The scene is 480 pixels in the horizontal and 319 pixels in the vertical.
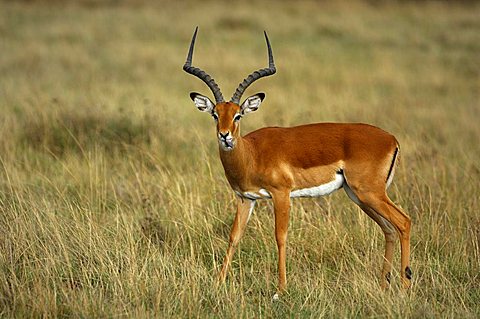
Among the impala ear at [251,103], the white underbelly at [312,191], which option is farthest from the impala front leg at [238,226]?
the impala ear at [251,103]

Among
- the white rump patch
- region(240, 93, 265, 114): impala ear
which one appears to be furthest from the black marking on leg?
region(240, 93, 265, 114): impala ear

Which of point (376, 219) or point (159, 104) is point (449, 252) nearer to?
point (376, 219)

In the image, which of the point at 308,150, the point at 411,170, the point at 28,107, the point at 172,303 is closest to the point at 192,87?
the point at 28,107

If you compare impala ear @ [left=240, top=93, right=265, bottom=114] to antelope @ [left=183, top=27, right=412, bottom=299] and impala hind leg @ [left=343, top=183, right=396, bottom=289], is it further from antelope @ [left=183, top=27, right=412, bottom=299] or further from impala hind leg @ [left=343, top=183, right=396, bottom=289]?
impala hind leg @ [left=343, top=183, right=396, bottom=289]

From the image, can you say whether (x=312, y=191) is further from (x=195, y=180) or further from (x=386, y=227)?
(x=195, y=180)

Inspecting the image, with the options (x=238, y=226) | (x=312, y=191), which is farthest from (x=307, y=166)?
(x=238, y=226)

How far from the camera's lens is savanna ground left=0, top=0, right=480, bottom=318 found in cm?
530

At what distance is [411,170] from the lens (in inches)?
313

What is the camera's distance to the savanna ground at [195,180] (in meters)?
5.30

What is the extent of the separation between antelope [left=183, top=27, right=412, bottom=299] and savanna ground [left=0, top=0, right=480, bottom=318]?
14.0 inches

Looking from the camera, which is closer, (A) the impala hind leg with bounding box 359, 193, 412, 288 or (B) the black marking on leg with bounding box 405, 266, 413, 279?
(B) the black marking on leg with bounding box 405, 266, 413, 279

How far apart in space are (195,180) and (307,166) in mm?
1862

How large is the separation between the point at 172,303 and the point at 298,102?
26.1 ft

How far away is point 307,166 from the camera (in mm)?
5891
